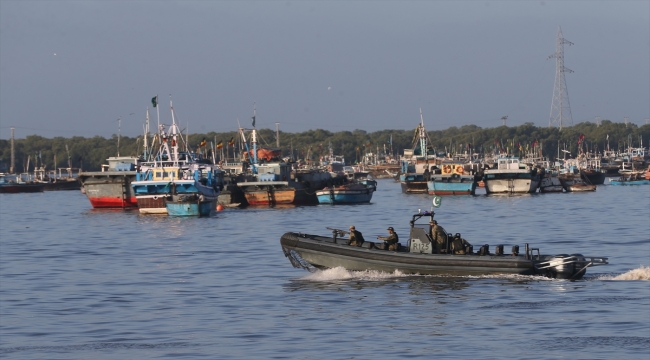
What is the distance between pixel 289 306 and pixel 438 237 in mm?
7095

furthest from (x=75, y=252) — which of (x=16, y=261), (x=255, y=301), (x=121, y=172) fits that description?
(x=121, y=172)

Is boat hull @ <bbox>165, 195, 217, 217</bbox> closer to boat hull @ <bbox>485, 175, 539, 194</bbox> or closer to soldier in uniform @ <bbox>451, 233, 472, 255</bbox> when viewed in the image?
soldier in uniform @ <bbox>451, 233, 472, 255</bbox>

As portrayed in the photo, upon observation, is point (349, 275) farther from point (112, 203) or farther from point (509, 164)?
point (509, 164)

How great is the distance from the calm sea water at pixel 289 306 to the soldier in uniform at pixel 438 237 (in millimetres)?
1266

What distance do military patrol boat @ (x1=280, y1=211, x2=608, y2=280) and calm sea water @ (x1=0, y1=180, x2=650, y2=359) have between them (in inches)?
16.7

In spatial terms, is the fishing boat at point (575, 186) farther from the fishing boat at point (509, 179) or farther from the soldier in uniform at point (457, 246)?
the soldier in uniform at point (457, 246)

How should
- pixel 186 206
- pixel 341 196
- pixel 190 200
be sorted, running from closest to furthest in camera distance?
1. pixel 186 206
2. pixel 190 200
3. pixel 341 196

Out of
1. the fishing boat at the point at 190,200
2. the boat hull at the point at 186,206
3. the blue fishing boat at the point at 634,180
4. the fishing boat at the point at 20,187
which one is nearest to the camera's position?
the boat hull at the point at 186,206

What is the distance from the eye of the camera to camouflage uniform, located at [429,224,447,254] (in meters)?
39.2

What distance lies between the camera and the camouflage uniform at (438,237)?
129 feet

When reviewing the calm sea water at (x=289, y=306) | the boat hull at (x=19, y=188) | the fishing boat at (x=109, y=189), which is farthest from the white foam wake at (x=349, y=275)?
the boat hull at (x=19, y=188)

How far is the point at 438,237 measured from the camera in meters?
39.3

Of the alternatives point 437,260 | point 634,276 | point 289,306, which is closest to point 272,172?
point 437,260

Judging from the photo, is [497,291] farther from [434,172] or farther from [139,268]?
[434,172]
